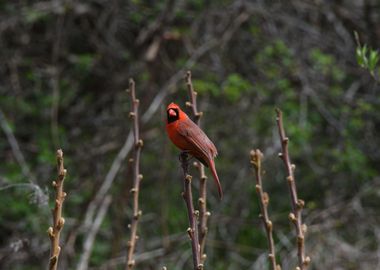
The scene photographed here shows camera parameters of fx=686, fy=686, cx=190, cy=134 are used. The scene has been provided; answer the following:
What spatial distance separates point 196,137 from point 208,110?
406 cm

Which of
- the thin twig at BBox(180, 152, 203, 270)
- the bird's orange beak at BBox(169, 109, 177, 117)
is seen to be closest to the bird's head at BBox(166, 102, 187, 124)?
the bird's orange beak at BBox(169, 109, 177, 117)

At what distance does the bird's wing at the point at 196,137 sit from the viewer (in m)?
2.03

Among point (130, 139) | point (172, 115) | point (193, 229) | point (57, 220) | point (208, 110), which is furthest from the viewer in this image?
point (208, 110)

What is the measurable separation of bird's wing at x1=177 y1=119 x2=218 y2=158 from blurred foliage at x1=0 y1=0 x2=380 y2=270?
3312 mm

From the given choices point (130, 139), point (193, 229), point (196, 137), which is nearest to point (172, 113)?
point (196, 137)

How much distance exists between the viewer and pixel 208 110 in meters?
6.09

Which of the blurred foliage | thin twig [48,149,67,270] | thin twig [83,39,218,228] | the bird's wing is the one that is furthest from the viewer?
the blurred foliage

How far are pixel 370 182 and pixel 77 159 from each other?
2473 millimetres

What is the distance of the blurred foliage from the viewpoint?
5609 mm

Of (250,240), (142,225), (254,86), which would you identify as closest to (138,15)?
(254,86)

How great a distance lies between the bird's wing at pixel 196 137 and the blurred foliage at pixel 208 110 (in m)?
3.31

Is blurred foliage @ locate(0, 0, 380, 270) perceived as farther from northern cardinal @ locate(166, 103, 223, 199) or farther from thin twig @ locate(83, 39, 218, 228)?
northern cardinal @ locate(166, 103, 223, 199)

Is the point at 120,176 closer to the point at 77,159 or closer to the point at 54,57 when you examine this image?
the point at 77,159

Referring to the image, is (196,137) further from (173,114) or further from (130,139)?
(130,139)
